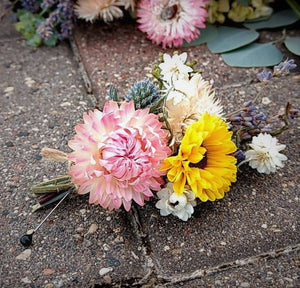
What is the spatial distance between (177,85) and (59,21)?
66 cm

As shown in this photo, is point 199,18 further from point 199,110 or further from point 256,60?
point 199,110

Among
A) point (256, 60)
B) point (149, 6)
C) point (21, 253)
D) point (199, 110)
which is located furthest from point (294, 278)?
point (149, 6)

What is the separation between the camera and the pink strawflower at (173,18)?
5.02ft

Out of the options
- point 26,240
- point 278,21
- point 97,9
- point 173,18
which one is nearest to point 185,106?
point 26,240

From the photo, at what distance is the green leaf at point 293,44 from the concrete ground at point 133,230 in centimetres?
16

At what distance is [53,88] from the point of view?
1.51 metres

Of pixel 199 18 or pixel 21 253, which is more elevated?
pixel 199 18

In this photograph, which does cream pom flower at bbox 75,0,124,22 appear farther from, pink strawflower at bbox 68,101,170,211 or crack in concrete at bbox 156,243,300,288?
crack in concrete at bbox 156,243,300,288

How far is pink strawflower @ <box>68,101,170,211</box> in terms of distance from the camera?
1004 mm

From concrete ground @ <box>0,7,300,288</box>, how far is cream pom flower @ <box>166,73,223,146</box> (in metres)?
0.17

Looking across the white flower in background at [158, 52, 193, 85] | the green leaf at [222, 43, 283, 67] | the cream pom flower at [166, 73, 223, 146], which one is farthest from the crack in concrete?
the green leaf at [222, 43, 283, 67]

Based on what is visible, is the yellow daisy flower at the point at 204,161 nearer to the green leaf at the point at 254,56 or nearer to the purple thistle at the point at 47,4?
the green leaf at the point at 254,56

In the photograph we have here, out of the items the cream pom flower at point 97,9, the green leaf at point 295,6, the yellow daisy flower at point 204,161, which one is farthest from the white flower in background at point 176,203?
the green leaf at point 295,6

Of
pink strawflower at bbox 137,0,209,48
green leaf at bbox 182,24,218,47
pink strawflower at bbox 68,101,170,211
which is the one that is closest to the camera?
pink strawflower at bbox 68,101,170,211
